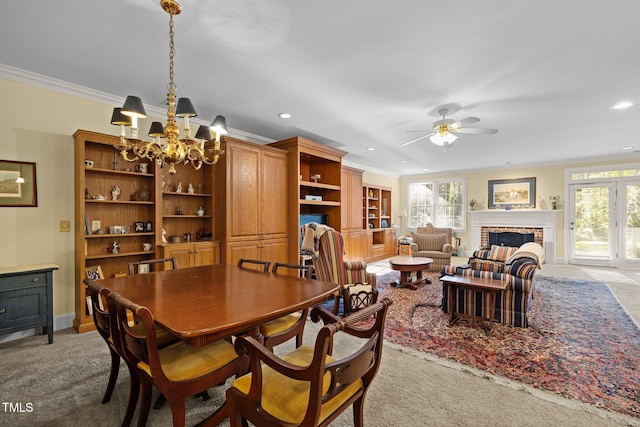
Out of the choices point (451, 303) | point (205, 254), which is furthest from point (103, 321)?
point (451, 303)

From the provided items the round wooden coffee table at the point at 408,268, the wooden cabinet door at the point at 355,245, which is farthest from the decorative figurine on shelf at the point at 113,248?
the wooden cabinet door at the point at 355,245

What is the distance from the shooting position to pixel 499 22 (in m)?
2.03

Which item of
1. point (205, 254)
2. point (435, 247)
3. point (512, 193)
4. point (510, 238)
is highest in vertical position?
point (512, 193)

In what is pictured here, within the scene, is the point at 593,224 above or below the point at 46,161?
below

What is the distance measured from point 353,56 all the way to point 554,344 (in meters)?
3.29

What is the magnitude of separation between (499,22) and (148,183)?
155 inches

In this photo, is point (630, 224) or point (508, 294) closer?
point (508, 294)

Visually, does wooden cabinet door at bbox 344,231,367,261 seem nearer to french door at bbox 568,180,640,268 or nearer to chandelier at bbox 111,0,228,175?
chandelier at bbox 111,0,228,175

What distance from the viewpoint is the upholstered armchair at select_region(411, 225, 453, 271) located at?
6082 millimetres

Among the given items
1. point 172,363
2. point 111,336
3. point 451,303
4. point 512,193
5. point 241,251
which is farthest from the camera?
point 512,193

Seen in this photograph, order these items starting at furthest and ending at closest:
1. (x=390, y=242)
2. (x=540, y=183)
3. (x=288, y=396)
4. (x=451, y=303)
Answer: (x=390, y=242) → (x=540, y=183) → (x=451, y=303) → (x=288, y=396)

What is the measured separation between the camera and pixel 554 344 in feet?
9.03

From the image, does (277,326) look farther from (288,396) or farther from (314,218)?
(314,218)

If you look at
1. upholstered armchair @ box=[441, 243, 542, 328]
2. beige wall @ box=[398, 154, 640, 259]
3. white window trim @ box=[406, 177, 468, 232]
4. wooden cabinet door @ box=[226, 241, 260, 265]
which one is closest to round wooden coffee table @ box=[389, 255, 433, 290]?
upholstered armchair @ box=[441, 243, 542, 328]
